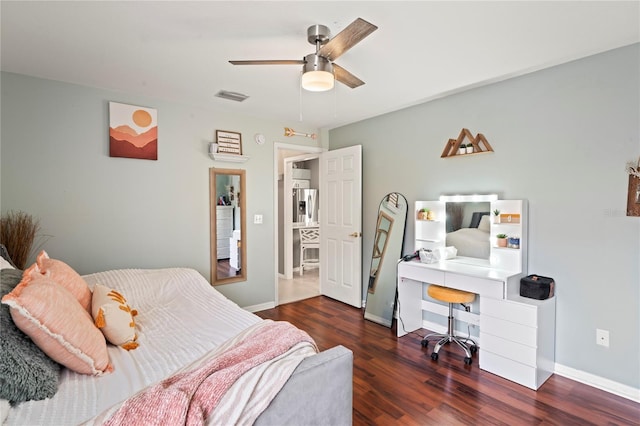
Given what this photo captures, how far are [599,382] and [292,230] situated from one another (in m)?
4.44

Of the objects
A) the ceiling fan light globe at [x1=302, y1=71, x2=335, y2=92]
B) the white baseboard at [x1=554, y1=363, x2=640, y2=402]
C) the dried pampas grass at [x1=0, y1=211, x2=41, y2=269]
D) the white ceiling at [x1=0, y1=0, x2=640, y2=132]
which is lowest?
the white baseboard at [x1=554, y1=363, x2=640, y2=402]

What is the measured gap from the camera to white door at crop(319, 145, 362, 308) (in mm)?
4207

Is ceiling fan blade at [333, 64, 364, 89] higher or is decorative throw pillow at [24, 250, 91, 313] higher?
ceiling fan blade at [333, 64, 364, 89]

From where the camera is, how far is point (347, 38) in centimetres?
173

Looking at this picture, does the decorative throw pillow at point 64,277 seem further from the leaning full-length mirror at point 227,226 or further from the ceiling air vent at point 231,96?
the ceiling air vent at point 231,96

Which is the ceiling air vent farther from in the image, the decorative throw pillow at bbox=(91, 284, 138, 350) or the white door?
the decorative throw pillow at bbox=(91, 284, 138, 350)

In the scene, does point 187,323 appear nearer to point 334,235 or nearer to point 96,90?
point 96,90

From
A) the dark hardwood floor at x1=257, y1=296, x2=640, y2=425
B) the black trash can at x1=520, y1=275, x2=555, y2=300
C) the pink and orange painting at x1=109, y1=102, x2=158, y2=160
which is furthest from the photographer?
the pink and orange painting at x1=109, y1=102, x2=158, y2=160

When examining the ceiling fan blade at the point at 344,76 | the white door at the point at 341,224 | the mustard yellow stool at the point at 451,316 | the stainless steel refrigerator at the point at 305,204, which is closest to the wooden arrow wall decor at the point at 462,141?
the white door at the point at 341,224

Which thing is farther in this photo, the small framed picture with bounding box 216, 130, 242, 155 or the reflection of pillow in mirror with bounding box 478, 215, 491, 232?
the small framed picture with bounding box 216, 130, 242, 155

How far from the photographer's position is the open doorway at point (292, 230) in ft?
16.3

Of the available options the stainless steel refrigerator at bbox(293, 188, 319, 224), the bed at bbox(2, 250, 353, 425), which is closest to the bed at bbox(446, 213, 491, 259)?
the bed at bbox(2, 250, 353, 425)

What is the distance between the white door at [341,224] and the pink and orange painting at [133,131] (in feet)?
7.23

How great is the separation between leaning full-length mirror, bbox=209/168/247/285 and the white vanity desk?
204 cm
